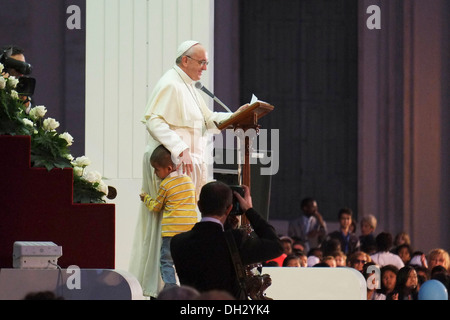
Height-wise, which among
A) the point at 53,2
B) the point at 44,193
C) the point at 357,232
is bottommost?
the point at 357,232

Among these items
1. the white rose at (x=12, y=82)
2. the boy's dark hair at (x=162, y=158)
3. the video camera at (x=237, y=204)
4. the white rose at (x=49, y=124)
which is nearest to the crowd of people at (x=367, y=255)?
the boy's dark hair at (x=162, y=158)

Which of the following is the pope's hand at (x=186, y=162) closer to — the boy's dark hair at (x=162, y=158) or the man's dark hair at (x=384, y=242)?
the boy's dark hair at (x=162, y=158)

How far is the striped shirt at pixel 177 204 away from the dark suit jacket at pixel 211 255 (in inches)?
50.6

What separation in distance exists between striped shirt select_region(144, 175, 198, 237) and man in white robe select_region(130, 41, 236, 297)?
0.44 ft

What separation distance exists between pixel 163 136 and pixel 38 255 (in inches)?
55.1

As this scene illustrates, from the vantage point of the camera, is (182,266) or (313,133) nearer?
(182,266)

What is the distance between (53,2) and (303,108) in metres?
3.57

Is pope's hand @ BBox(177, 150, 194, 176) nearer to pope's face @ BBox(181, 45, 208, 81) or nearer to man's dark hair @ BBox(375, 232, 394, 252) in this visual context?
pope's face @ BBox(181, 45, 208, 81)

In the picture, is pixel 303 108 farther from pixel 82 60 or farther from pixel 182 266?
pixel 182 266

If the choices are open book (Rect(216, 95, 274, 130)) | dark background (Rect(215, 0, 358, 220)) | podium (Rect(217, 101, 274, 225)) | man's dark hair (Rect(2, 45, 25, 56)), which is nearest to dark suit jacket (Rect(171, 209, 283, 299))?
podium (Rect(217, 101, 274, 225))

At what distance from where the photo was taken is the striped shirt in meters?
6.57

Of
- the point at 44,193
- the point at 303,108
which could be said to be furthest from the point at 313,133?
the point at 44,193

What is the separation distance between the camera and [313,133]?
1418cm
